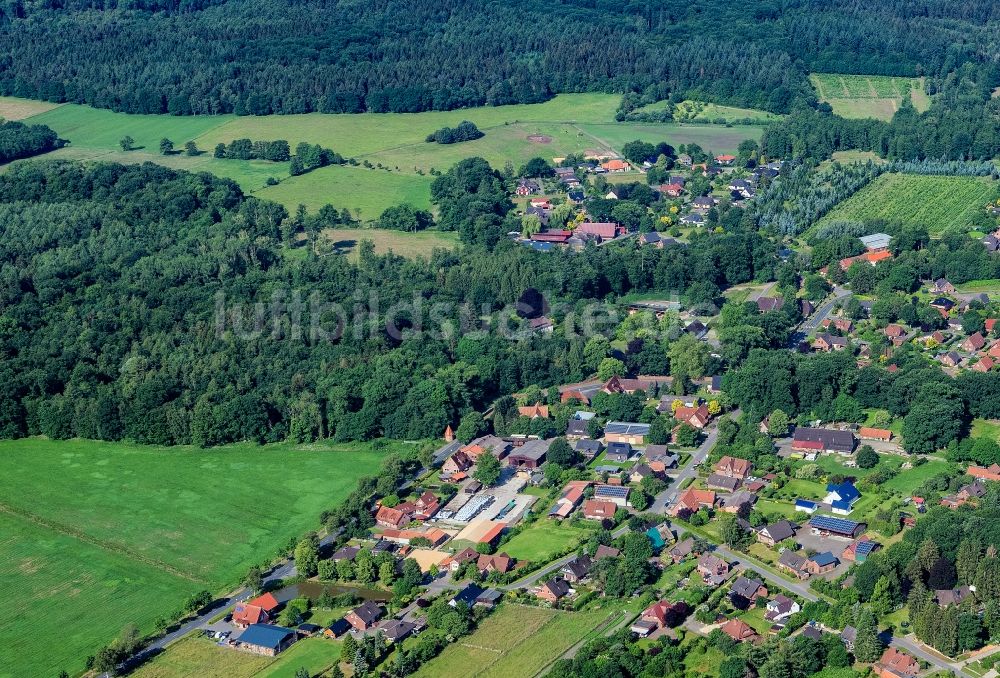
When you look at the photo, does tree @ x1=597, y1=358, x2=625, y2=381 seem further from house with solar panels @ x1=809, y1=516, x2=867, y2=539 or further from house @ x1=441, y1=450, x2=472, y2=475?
house with solar panels @ x1=809, y1=516, x2=867, y2=539

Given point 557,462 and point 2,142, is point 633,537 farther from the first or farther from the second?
point 2,142

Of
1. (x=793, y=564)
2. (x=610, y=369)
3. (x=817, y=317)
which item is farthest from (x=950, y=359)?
(x=793, y=564)

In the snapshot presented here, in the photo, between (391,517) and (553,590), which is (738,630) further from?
(391,517)

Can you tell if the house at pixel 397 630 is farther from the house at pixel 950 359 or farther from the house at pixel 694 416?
the house at pixel 950 359

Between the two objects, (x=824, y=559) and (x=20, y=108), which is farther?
(x=20, y=108)

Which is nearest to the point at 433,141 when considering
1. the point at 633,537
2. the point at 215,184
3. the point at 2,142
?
the point at 215,184

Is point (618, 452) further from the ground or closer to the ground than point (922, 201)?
closer to the ground
